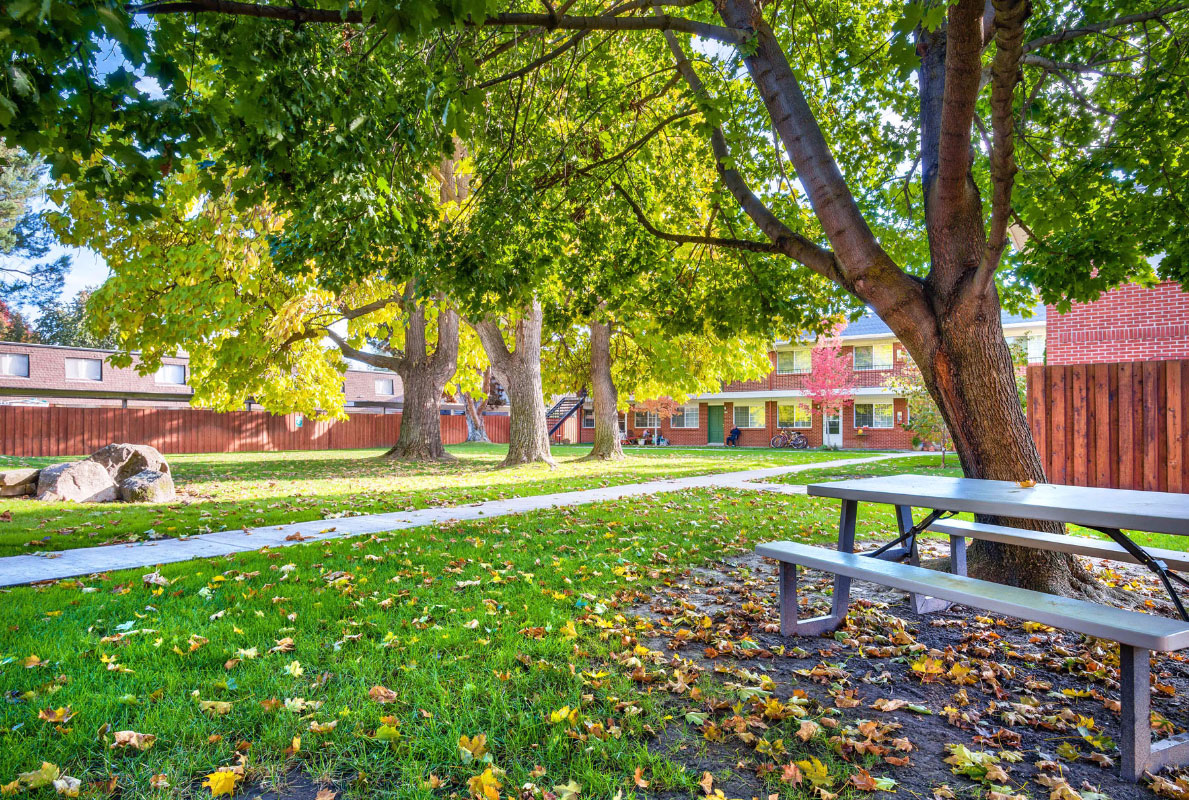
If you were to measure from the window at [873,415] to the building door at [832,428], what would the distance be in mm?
982

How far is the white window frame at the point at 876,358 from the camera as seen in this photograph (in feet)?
111

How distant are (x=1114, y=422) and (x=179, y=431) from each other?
3110 cm

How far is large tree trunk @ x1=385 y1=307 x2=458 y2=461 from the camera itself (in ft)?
66.4

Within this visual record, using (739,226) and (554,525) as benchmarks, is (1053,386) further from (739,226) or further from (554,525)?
(554,525)

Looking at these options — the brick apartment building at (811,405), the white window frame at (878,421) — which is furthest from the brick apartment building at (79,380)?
the white window frame at (878,421)

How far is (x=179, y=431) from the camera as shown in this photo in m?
27.1

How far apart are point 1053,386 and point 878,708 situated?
→ 10259 millimetres

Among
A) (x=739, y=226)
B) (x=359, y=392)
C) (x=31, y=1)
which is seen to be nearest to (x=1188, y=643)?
(x=31, y=1)

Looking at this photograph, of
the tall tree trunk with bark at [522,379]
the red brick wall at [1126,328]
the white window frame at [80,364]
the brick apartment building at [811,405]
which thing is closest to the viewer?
the red brick wall at [1126,328]

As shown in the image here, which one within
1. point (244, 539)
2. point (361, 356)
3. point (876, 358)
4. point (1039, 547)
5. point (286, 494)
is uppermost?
point (876, 358)

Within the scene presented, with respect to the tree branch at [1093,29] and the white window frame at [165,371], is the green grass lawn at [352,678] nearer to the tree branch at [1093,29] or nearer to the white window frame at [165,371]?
the tree branch at [1093,29]

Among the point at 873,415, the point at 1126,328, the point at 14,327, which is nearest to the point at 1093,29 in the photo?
the point at 1126,328

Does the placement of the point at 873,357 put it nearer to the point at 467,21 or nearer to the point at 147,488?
the point at 147,488

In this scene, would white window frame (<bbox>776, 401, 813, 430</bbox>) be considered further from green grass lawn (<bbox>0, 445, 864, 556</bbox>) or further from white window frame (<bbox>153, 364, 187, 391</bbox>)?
white window frame (<bbox>153, 364, 187, 391</bbox>)
